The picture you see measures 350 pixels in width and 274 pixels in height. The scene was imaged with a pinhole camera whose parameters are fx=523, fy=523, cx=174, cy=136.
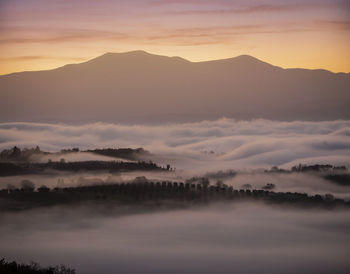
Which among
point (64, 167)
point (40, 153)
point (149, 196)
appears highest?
point (40, 153)

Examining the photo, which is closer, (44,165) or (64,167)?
(44,165)

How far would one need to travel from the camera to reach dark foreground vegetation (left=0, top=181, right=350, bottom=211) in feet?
344

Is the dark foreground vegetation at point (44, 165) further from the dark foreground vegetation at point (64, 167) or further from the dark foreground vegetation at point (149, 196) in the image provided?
the dark foreground vegetation at point (149, 196)

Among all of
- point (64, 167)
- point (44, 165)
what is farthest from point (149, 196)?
point (44, 165)

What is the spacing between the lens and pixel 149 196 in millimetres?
120250

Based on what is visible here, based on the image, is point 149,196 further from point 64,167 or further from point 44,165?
point 44,165

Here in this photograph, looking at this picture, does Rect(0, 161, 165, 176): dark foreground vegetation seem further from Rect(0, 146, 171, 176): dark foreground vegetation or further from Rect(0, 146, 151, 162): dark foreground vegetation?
Rect(0, 146, 151, 162): dark foreground vegetation

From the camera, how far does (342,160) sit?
17800 cm

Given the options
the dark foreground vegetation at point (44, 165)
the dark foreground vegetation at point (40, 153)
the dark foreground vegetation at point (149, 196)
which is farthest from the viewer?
the dark foreground vegetation at point (40, 153)

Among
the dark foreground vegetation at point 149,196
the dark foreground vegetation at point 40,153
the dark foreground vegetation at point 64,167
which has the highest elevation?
the dark foreground vegetation at point 40,153

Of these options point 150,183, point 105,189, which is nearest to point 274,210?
point 150,183

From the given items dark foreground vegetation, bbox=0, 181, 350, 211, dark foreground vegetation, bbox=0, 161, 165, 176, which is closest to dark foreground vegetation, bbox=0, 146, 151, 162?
dark foreground vegetation, bbox=0, 161, 165, 176

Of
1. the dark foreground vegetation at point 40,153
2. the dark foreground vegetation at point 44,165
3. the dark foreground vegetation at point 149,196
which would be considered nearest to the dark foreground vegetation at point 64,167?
the dark foreground vegetation at point 44,165

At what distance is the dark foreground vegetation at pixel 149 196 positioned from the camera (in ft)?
344
